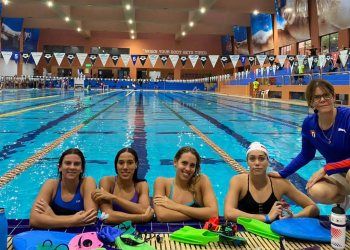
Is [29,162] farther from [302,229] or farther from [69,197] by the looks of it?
[302,229]

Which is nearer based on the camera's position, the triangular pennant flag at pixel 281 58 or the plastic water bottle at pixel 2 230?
the plastic water bottle at pixel 2 230

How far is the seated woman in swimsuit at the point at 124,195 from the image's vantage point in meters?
2.20

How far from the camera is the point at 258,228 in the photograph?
1998 millimetres

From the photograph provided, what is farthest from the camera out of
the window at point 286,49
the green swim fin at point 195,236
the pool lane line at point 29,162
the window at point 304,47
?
the window at point 286,49

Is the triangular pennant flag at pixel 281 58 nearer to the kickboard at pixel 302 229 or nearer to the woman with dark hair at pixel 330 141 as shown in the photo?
the woman with dark hair at pixel 330 141

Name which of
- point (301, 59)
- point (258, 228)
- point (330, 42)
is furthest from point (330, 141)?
point (330, 42)

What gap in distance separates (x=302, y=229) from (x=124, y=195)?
1.14 meters

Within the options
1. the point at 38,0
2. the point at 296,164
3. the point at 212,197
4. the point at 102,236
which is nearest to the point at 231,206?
the point at 212,197

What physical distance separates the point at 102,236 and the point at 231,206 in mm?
847

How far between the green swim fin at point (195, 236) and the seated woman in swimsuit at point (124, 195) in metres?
0.35

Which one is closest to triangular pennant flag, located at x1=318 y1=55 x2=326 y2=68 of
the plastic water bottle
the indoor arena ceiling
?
the indoor arena ceiling

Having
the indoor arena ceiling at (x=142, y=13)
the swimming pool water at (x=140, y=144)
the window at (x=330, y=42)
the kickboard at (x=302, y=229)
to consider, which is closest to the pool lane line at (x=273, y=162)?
the swimming pool water at (x=140, y=144)

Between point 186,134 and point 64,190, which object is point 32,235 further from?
point 186,134

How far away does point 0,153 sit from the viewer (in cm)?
454
